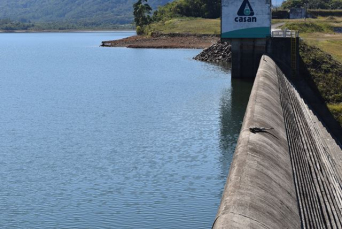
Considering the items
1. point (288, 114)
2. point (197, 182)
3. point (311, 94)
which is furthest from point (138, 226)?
point (311, 94)

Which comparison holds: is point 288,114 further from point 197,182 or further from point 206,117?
point 206,117

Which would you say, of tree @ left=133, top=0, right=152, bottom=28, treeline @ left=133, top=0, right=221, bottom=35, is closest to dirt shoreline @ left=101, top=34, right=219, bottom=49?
treeline @ left=133, top=0, right=221, bottom=35

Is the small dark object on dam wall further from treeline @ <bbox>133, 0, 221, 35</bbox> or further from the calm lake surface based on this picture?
treeline @ <bbox>133, 0, 221, 35</bbox>

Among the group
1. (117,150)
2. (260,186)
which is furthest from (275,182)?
(117,150)

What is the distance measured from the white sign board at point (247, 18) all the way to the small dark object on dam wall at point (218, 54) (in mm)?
26213

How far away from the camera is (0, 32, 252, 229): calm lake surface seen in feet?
73.5

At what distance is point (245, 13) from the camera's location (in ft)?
178

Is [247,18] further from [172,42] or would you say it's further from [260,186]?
[172,42]

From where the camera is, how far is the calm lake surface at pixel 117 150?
73.5 ft

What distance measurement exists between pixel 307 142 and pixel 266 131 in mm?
6186

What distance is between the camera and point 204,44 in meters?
111

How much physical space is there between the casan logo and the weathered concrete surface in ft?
112

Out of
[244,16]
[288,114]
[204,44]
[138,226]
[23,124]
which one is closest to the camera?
[138,226]

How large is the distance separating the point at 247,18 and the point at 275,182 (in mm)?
41025
